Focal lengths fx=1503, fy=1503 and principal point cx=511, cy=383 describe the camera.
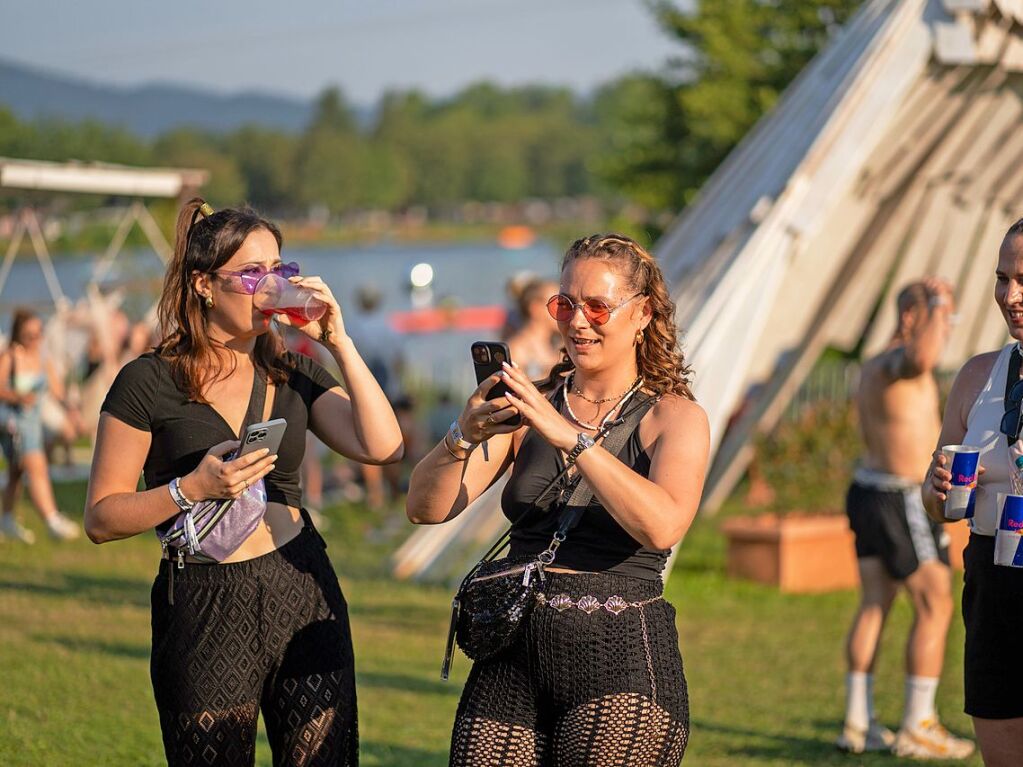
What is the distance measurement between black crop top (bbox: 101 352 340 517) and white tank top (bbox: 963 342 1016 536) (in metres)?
1.83

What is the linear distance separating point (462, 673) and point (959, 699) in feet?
8.55

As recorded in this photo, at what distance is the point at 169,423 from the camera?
3.95m

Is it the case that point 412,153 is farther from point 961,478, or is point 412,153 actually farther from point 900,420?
point 961,478

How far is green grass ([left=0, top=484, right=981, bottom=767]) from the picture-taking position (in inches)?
258

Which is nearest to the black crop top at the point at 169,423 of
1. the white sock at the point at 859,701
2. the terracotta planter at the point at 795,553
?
the white sock at the point at 859,701

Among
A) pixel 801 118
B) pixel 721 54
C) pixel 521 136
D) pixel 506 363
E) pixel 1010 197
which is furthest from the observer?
pixel 521 136

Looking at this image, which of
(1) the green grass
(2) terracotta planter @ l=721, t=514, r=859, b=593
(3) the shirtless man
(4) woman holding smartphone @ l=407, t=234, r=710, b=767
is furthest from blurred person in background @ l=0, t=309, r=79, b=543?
(4) woman holding smartphone @ l=407, t=234, r=710, b=767

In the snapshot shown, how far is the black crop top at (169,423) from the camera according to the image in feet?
12.9

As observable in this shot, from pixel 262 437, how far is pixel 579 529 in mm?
814

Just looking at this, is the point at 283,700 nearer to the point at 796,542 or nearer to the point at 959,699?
the point at 959,699

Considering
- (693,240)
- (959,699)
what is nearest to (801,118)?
(693,240)

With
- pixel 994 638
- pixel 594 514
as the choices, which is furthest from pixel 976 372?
pixel 594 514

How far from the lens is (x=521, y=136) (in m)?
149

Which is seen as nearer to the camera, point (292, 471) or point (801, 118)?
point (292, 471)
